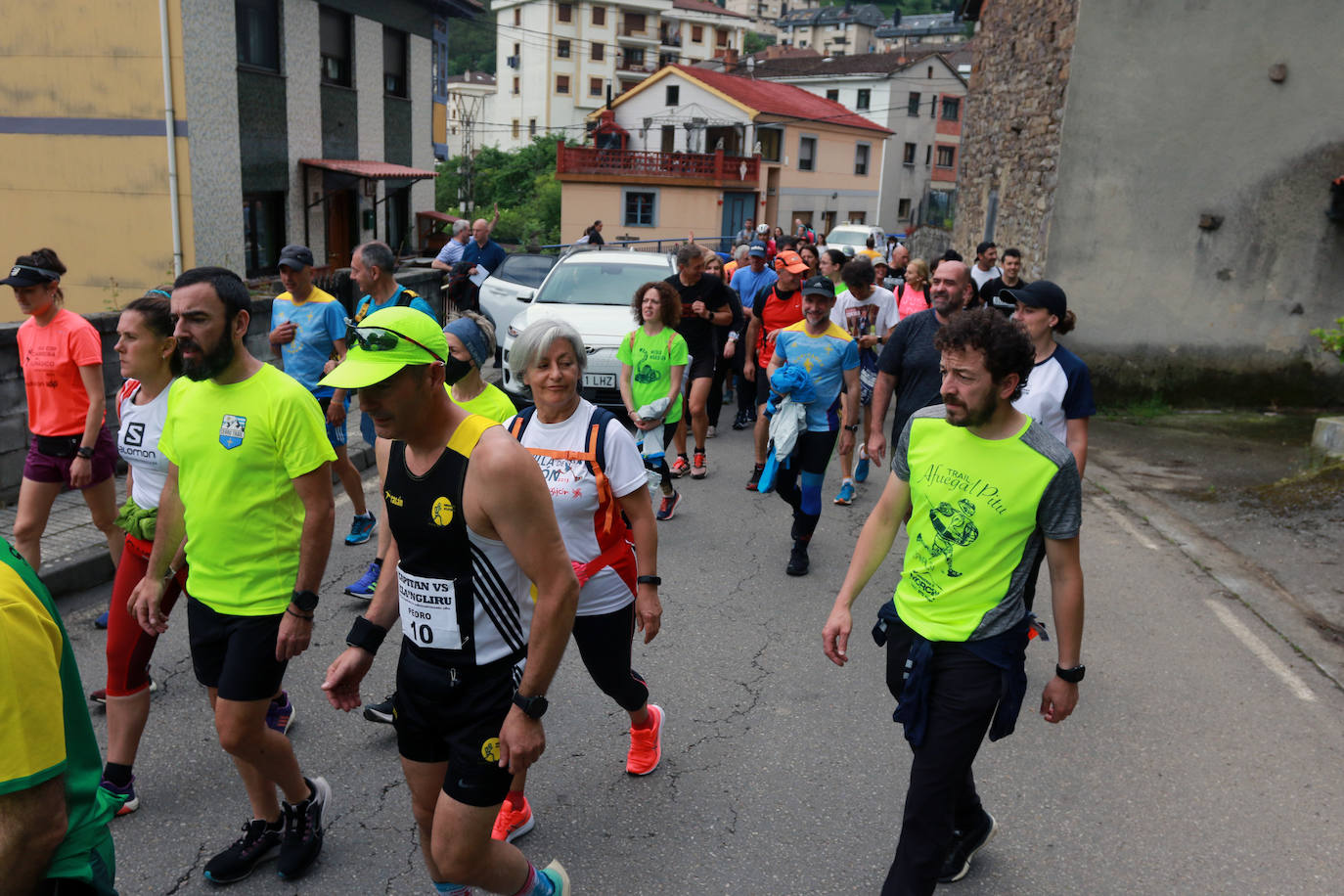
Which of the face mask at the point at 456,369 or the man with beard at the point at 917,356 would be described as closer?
the face mask at the point at 456,369

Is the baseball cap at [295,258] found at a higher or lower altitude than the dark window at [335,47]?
lower

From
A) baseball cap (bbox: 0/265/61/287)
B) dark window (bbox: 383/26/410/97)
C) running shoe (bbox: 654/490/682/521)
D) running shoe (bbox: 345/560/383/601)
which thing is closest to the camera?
baseball cap (bbox: 0/265/61/287)

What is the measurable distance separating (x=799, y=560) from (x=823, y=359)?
1374 mm

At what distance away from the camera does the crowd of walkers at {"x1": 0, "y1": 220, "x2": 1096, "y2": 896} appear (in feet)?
8.57

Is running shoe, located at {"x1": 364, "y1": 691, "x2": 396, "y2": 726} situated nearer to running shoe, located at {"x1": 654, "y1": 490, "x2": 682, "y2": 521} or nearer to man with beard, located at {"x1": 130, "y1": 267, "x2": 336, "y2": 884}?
man with beard, located at {"x1": 130, "y1": 267, "x2": 336, "y2": 884}

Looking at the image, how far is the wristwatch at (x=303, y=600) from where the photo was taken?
3.31 meters

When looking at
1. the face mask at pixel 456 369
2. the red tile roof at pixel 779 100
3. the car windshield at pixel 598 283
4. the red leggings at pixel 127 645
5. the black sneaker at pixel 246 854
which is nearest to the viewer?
the black sneaker at pixel 246 854

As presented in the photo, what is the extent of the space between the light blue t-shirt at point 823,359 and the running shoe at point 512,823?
3.72 m

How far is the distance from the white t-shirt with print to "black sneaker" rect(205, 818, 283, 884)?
132 centimetres

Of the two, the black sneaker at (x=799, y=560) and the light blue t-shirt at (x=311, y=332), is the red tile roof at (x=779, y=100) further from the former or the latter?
the black sneaker at (x=799, y=560)

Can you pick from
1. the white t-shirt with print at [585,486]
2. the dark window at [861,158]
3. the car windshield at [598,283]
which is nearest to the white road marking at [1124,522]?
the white t-shirt with print at [585,486]

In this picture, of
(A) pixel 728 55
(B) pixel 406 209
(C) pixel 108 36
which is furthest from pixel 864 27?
(C) pixel 108 36

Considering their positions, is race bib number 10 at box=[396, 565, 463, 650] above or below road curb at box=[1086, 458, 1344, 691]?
above

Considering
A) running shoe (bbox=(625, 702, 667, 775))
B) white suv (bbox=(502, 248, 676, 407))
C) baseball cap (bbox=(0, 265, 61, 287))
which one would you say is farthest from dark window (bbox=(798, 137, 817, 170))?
running shoe (bbox=(625, 702, 667, 775))
